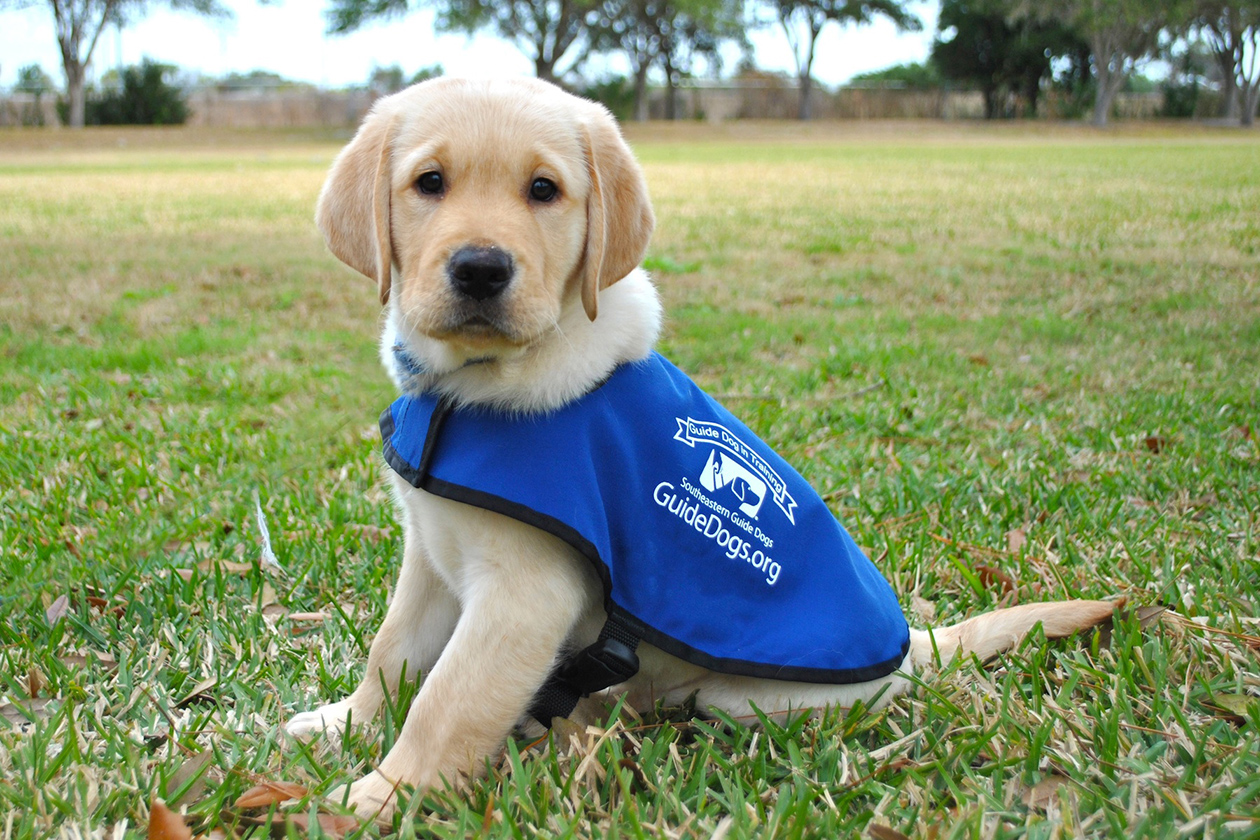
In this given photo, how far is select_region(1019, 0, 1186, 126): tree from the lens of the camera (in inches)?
1757

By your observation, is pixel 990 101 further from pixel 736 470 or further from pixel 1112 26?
pixel 736 470

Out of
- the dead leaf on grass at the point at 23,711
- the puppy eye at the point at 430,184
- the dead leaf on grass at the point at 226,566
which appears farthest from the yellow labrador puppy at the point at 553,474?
the dead leaf on grass at the point at 226,566

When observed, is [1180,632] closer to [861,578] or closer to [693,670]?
[861,578]

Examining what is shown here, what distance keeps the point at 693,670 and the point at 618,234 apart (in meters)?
1.09

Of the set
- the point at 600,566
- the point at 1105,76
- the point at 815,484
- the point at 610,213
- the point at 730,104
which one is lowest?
the point at 815,484

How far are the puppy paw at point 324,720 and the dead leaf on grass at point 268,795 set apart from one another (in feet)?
0.78

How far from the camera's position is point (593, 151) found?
241cm

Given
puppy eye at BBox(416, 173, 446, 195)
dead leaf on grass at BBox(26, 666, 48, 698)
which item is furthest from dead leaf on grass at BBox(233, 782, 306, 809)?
puppy eye at BBox(416, 173, 446, 195)

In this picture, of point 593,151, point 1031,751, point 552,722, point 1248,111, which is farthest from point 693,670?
point 1248,111

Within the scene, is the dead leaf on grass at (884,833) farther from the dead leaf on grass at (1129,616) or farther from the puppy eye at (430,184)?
the puppy eye at (430,184)

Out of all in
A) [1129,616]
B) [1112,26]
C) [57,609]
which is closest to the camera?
[1129,616]

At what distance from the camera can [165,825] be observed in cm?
191

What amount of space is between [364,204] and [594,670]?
1.24m

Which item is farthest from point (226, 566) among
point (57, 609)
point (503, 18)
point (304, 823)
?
point (503, 18)
